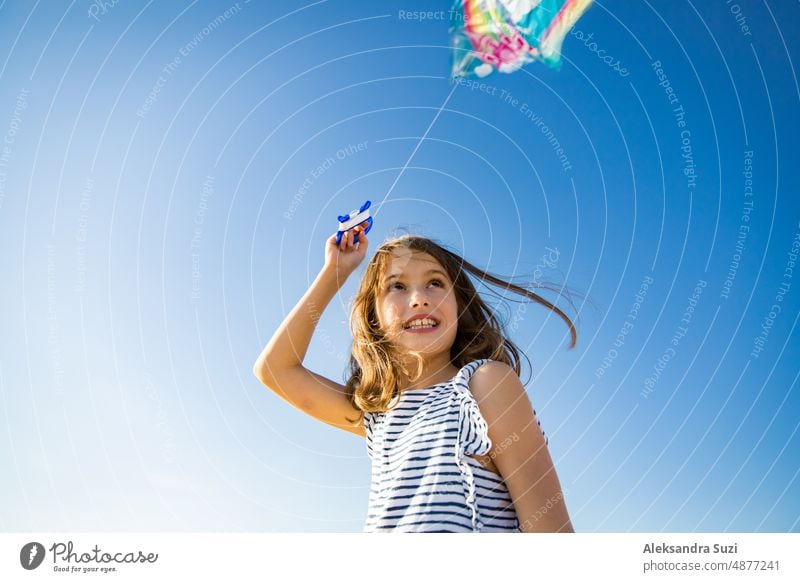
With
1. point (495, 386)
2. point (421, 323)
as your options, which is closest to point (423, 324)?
point (421, 323)

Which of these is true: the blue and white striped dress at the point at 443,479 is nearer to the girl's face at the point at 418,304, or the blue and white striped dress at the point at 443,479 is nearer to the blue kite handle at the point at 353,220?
the girl's face at the point at 418,304

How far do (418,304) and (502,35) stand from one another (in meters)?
2.05

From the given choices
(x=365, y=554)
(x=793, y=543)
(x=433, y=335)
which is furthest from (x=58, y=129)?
(x=793, y=543)

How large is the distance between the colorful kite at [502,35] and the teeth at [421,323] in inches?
73.1

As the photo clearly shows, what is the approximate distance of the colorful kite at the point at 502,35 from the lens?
4008 mm

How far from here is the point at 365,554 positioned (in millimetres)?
2580

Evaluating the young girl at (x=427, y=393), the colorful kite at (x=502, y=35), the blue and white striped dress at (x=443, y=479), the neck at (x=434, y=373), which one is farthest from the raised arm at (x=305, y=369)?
the colorful kite at (x=502, y=35)

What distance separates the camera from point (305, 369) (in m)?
2.96

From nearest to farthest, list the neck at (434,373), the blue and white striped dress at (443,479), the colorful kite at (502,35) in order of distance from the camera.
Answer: the blue and white striped dress at (443,479), the neck at (434,373), the colorful kite at (502,35)

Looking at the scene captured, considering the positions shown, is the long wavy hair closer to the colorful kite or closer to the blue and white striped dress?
the blue and white striped dress

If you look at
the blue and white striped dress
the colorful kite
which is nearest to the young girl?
the blue and white striped dress

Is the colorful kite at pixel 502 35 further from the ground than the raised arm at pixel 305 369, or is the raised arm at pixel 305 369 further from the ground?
the colorful kite at pixel 502 35

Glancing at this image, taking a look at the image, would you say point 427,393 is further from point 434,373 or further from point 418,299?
point 418,299

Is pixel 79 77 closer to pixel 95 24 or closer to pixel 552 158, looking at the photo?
pixel 95 24
